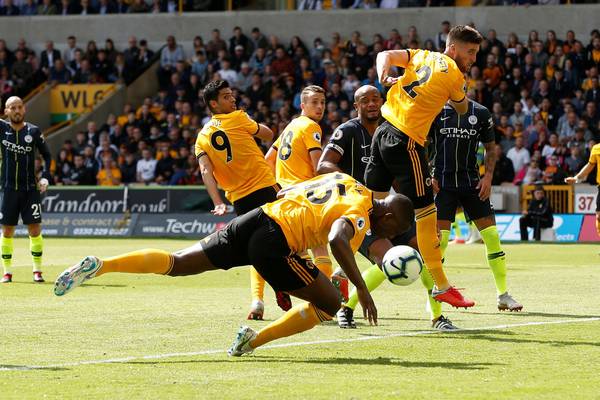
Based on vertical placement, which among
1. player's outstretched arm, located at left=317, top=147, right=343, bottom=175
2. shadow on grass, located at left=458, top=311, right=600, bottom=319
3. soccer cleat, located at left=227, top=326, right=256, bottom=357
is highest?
player's outstretched arm, located at left=317, top=147, right=343, bottom=175

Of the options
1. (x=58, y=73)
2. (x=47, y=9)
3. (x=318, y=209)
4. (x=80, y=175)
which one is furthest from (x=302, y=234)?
(x=47, y=9)

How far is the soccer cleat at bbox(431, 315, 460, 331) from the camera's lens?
10.9 metres

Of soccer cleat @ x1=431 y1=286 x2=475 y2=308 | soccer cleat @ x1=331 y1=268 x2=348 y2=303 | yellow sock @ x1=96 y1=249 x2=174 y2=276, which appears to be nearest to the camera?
yellow sock @ x1=96 y1=249 x2=174 y2=276

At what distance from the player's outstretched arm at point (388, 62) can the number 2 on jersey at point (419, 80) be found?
0.14m

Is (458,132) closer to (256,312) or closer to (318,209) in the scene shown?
(256,312)

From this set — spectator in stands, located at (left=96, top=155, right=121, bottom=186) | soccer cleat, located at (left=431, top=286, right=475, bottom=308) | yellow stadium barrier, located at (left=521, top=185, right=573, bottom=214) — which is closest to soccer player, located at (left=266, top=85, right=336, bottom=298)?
soccer cleat, located at (left=431, top=286, right=475, bottom=308)

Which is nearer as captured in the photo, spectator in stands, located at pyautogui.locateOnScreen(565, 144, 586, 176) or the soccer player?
the soccer player

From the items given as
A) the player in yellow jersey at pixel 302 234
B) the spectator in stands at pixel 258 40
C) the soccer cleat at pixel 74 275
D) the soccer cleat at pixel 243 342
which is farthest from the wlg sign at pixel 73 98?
the soccer cleat at pixel 243 342

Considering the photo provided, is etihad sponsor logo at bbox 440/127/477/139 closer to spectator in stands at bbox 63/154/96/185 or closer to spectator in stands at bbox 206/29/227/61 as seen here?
spectator in stands at bbox 63/154/96/185

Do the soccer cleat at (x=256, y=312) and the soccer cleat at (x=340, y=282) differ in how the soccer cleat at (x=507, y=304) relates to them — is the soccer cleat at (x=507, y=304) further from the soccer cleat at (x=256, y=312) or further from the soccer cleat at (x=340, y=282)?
the soccer cleat at (x=256, y=312)

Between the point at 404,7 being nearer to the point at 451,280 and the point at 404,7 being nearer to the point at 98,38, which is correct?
the point at 98,38

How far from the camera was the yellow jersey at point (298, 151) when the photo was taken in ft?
40.1

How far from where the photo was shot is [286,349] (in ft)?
31.4

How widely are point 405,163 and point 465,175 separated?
7.74 ft
